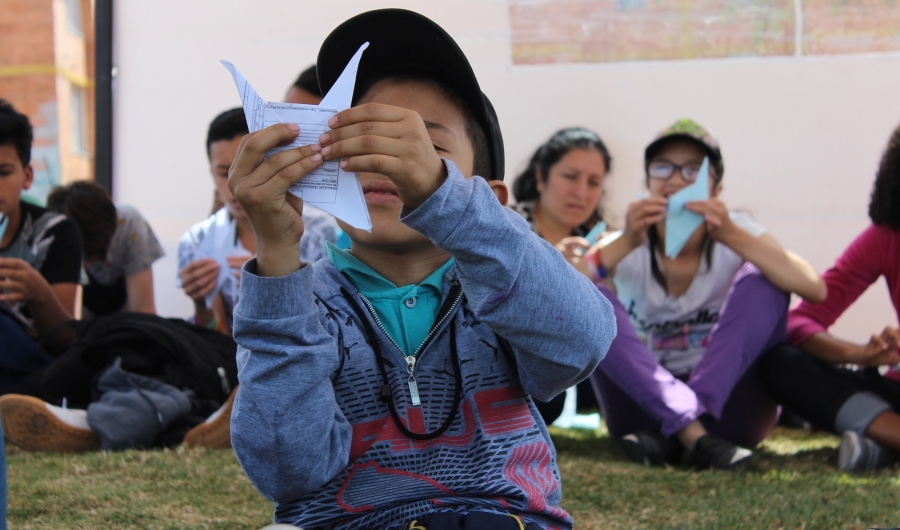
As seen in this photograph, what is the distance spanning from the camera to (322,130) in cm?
87

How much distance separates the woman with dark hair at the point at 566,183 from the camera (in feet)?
9.95

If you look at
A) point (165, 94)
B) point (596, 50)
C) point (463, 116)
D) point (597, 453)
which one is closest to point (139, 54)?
point (165, 94)

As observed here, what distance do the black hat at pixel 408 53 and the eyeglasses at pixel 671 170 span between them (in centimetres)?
151

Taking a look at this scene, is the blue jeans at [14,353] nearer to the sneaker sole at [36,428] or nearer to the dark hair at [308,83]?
the sneaker sole at [36,428]

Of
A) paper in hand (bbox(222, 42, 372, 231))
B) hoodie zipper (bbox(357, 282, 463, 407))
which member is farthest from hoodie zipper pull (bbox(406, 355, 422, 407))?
paper in hand (bbox(222, 42, 372, 231))

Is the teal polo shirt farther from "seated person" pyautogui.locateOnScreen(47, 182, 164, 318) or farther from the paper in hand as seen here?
"seated person" pyautogui.locateOnScreen(47, 182, 164, 318)

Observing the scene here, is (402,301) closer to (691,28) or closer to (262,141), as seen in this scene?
(262,141)

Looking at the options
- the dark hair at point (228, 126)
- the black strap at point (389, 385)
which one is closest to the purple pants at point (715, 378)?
the black strap at point (389, 385)

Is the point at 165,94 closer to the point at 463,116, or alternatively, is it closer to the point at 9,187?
the point at 9,187

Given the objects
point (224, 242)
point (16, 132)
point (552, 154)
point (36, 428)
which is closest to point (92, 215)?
point (16, 132)

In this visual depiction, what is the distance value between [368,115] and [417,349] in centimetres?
35

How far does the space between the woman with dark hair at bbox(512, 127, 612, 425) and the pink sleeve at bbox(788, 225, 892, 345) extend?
820 mm

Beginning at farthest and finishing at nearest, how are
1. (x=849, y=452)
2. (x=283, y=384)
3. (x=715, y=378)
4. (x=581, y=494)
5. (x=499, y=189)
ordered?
(x=715, y=378) < (x=849, y=452) < (x=581, y=494) < (x=499, y=189) < (x=283, y=384)

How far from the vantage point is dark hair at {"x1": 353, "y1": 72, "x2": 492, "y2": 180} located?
1.11 meters
